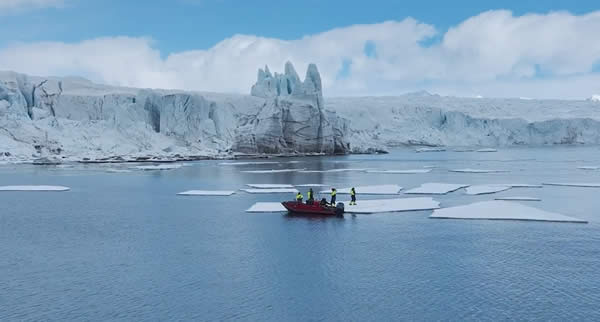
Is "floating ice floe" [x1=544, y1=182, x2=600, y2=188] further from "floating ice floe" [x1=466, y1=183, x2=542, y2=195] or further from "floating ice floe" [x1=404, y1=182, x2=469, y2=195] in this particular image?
"floating ice floe" [x1=404, y1=182, x2=469, y2=195]

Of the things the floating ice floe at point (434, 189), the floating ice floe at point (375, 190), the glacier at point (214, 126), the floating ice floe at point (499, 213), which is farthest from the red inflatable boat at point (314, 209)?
the glacier at point (214, 126)

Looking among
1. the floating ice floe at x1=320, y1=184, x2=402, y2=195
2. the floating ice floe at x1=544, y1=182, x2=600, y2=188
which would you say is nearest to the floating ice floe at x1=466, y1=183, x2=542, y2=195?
the floating ice floe at x1=544, y1=182, x2=600, y2=188

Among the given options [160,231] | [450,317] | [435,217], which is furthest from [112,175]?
[450,317]

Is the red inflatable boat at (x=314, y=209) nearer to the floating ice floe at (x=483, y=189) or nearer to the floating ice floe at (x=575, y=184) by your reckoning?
the floating ice floe at (x=483, y=189)

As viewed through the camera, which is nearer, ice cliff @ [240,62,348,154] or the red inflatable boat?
the red inflatable boat

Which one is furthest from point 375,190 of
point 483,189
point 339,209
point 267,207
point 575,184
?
point 575,184
